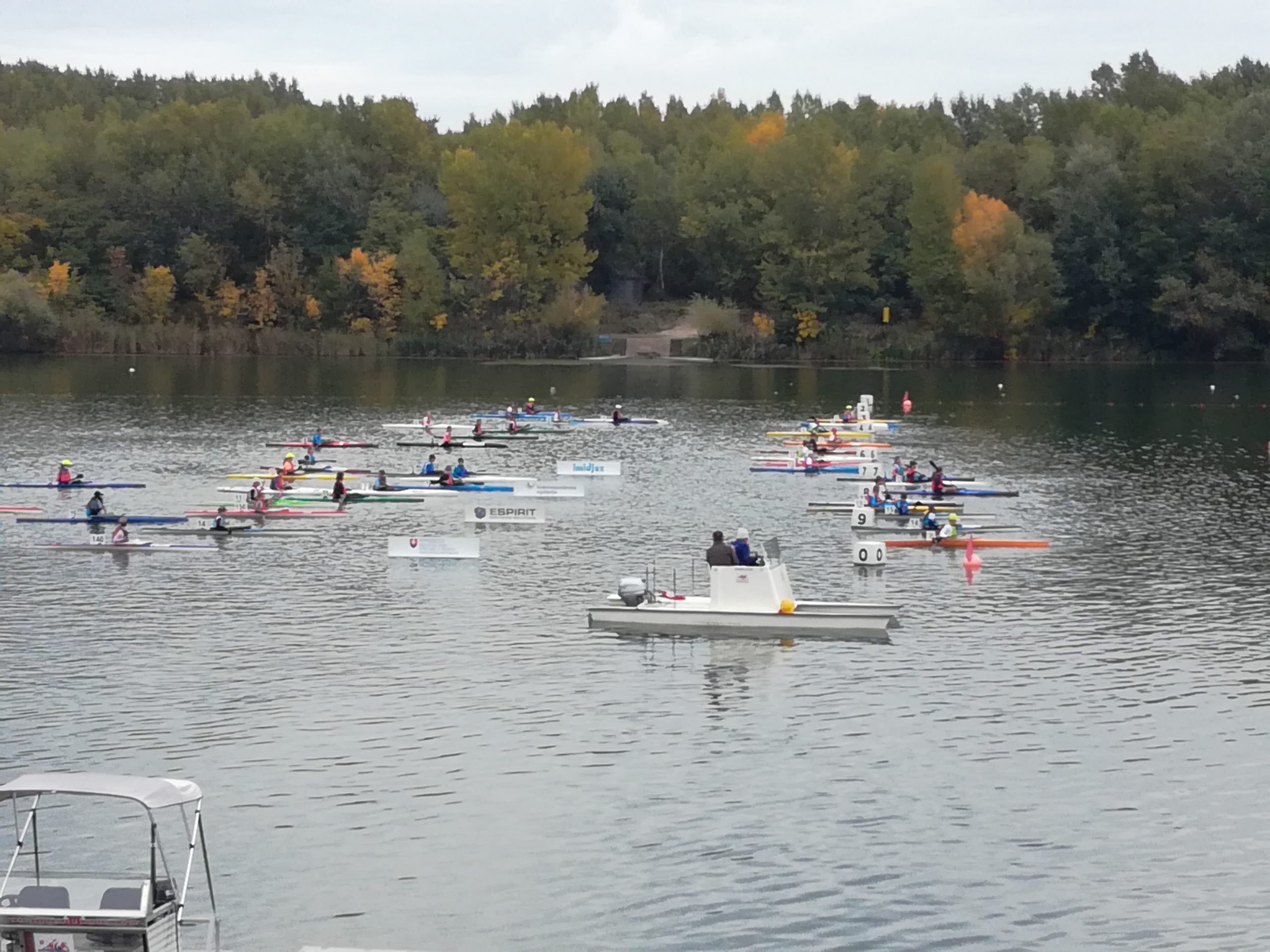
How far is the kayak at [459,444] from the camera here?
75562 mm

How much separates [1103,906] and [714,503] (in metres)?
35.9

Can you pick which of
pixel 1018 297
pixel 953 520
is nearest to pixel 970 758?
pixel 953 520

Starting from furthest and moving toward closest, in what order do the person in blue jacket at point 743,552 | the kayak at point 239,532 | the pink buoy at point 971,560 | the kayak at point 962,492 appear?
the kayak at point 962,492 < the kayak at point 239,532 < the pink buoy at point 971,560 < the person in blue jacket at point 743,552

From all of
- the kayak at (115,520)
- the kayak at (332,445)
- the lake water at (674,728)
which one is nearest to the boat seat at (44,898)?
the lake water at (674,728)

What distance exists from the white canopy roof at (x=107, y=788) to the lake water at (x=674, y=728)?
126 inches

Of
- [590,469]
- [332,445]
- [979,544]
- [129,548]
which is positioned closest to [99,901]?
[129,548]

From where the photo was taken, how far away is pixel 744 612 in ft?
124

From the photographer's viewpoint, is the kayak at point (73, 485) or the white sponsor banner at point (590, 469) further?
the white sponsor banner at point (590, 469)

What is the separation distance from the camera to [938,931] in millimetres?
23094

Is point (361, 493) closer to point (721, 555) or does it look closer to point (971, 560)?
point (971, 560)

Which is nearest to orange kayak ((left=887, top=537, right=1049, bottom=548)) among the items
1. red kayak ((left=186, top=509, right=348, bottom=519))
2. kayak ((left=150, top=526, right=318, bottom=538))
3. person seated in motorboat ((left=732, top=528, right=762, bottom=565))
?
person seated in motorboat ((left=732, top=528, right=762, bottom=565))

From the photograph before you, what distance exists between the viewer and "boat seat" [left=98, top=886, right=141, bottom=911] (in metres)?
19.5

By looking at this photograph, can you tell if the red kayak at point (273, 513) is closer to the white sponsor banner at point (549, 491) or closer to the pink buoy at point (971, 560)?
the white sponsor banner at point (549, 491)

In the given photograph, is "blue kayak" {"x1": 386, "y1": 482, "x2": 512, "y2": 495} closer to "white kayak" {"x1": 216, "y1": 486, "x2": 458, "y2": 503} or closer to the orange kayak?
"white kayak" {"x1": 216, "y1": 486, "x2": 458, "y2": 503}
